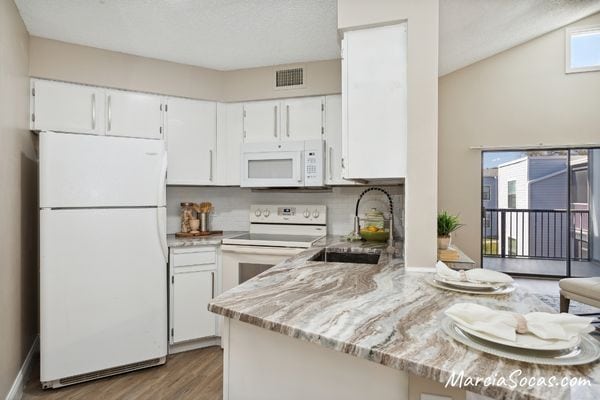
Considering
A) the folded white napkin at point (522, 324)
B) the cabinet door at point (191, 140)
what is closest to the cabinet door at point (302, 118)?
the cabinet door at point (191, 140)

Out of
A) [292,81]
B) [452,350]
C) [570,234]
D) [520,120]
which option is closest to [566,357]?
[452,350]

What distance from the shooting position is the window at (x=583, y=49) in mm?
4375

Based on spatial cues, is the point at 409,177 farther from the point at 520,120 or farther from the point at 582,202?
the point at 582,202

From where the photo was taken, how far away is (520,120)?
15.0 feet

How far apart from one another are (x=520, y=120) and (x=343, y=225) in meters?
3.07

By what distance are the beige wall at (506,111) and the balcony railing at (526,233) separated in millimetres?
1169

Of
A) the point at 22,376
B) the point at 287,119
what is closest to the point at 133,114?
the point at 287,119

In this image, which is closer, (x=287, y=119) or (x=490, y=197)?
(x=287, y=119)

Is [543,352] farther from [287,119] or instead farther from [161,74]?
[161,74]

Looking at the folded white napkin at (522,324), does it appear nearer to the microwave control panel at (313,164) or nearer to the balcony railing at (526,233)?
the microwave control panel at (313,164)

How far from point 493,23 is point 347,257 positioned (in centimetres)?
285

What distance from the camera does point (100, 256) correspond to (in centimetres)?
239

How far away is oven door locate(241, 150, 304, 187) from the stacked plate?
1.81 metres

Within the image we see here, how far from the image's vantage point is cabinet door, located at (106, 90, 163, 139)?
2824 mm
